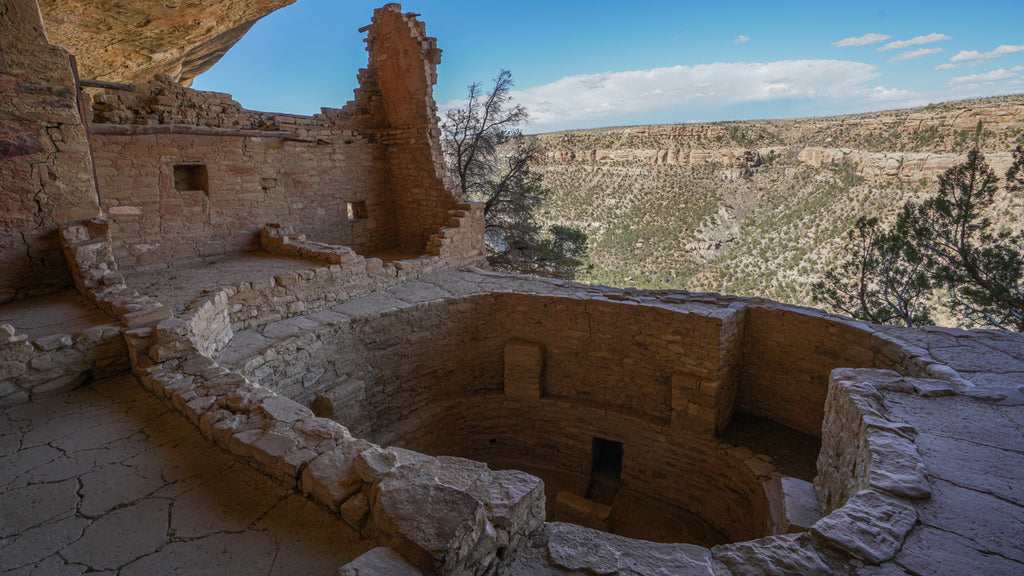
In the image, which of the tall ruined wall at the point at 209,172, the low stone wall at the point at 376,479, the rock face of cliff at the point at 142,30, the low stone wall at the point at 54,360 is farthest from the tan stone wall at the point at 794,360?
the rock face of cliff at the point at 142,30

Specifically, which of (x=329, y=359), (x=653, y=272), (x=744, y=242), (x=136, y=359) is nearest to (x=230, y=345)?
(x=329, y=359)

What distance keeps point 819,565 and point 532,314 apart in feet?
14.9

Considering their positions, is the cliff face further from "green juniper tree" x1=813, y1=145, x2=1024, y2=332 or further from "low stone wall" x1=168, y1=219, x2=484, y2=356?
"low stone wall" x1=168, y1=219, x2=484, y2=356

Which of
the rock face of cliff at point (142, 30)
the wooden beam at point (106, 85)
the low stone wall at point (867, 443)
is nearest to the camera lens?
the low stone wall at point (867, 443)

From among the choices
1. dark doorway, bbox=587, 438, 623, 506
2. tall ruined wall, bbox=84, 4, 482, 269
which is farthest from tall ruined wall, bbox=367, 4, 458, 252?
dark doorway, bbox=587, 438, 623, 506

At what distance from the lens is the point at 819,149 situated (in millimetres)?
22656

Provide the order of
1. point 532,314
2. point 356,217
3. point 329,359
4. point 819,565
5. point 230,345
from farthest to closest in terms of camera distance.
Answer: point 356,217 → point 532,314 → point 329,359 → point 230,345 → point 819,565

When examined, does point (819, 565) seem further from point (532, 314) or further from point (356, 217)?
point (356, 217)

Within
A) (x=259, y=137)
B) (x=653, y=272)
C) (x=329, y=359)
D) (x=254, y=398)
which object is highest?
(x=259, y=137)

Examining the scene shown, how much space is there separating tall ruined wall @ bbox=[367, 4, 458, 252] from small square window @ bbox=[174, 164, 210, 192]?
325cm

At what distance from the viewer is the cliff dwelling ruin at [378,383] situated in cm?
215

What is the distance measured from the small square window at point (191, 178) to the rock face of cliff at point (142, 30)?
240cm

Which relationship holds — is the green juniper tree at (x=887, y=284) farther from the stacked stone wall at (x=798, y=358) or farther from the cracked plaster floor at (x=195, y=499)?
the cracked plaster floor at (x=195, y=499)

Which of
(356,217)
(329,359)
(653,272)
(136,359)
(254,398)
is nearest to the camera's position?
(254,398)
